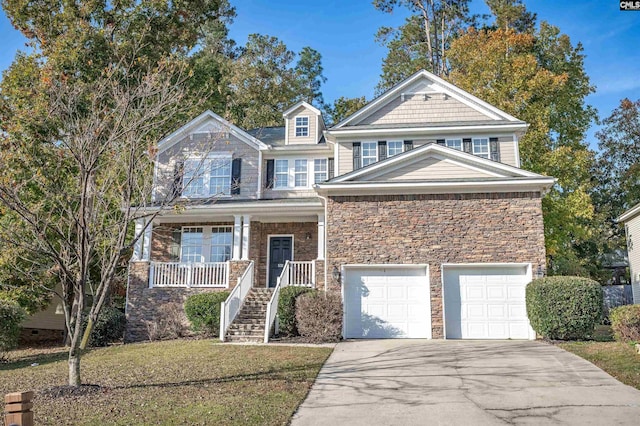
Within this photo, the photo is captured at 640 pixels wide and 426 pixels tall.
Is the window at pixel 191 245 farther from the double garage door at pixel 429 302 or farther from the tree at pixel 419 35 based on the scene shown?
the tree at pixel 419 35

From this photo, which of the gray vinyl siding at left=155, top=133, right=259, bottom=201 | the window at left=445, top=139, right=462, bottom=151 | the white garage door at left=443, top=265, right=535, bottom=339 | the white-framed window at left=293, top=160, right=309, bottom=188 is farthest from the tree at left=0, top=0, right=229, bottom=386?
the window at left=445, top=139, right=462, bottom=151

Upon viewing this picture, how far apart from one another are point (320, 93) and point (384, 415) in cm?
3334

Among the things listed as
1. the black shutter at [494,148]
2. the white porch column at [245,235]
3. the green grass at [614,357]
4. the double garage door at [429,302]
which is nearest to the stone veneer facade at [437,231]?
the double garage door at [429,302]

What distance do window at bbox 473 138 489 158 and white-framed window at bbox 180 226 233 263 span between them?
30.0 ft

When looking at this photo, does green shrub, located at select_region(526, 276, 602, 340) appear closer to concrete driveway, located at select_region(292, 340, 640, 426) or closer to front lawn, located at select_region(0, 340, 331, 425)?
concrete driveway, located at select_region(292, 340, 640, 426)

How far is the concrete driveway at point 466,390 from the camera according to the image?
6.92 meters

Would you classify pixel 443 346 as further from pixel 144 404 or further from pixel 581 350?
pixel 144 404

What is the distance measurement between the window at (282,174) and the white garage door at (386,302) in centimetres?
595

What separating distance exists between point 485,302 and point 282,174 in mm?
8982

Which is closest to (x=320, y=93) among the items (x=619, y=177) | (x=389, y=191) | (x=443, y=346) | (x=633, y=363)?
(x=619, y=177)

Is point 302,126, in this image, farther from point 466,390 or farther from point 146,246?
point 466,390

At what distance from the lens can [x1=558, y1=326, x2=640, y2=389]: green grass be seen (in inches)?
352

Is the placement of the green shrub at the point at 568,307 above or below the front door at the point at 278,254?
below

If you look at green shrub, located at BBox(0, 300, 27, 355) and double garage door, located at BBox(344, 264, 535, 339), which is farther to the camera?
double garage door, located at BBox(344, 264, 535, 339)
